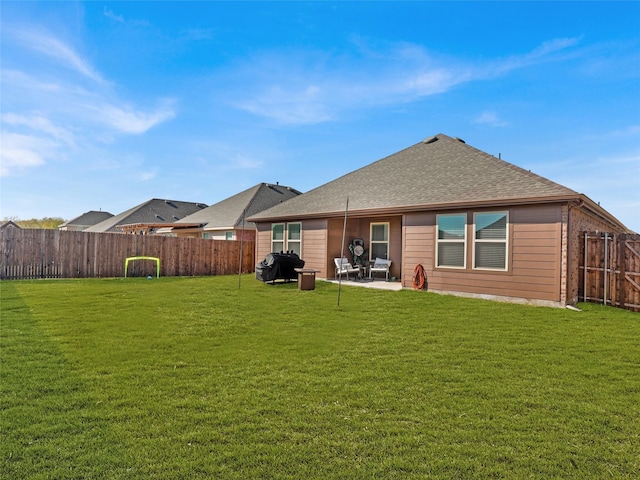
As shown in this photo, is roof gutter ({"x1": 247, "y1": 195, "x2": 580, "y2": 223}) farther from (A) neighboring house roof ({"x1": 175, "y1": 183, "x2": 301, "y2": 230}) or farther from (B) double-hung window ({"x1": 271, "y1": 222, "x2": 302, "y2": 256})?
(A) neighboring house roof ({"x1": 175, "y1": 183, "x2": 301, "y2": 230})

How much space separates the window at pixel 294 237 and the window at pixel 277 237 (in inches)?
17.6

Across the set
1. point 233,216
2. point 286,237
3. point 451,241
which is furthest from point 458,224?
point 233,216

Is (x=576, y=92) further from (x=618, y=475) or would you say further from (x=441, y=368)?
(x=618, y=475)

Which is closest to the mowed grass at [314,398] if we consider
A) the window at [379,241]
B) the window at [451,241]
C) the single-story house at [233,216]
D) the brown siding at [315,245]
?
the window at [451,241]

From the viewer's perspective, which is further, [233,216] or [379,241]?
[233,216]

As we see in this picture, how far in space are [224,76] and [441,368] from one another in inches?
453

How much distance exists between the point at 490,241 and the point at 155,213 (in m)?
29.3

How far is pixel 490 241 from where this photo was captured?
9539 mm

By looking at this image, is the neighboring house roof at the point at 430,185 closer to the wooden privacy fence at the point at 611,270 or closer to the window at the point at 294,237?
the window at the point at 294,237

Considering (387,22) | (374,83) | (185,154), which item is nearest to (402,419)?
(387,22)

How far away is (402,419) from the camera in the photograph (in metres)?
3.00

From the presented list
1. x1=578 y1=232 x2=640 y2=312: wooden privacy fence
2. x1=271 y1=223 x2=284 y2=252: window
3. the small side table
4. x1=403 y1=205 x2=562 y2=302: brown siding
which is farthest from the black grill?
x1=578 y1=232 x2=640 y2=312: wooden privacy fence

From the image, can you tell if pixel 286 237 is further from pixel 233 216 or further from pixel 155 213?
pixel 155 213

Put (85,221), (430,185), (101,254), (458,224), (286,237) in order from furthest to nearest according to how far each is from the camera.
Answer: (85,221) < (286,237) < (101,254) < (430,185) < (458,224)
